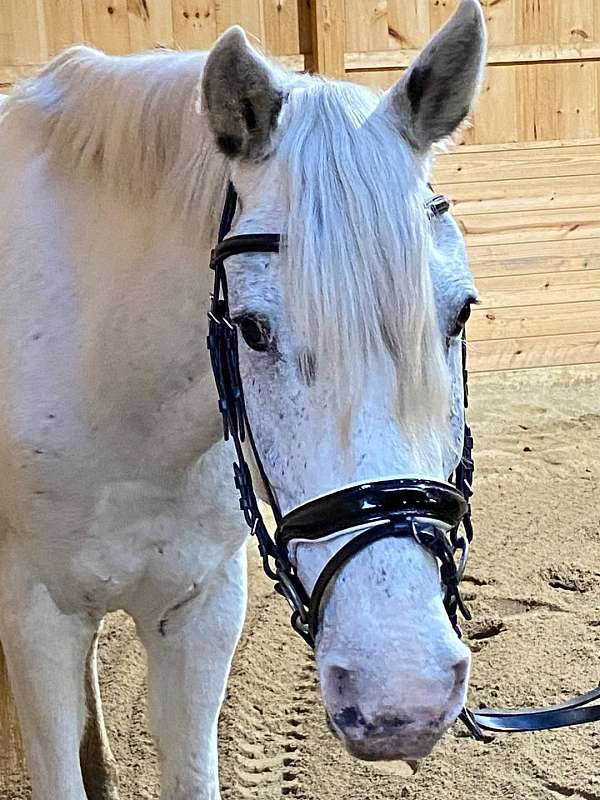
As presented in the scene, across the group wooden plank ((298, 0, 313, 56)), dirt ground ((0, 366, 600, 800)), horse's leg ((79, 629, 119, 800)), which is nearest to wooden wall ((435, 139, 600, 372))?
wooden plank ((298, 0, 313, 56))

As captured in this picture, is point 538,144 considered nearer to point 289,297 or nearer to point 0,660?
point 0,660

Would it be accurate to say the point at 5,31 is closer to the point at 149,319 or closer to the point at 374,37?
the point at 374,37

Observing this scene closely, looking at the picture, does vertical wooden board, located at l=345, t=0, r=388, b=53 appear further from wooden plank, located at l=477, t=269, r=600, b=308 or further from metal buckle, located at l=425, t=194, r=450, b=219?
metal buckle, located at l=425, t=194, r=450, b=219

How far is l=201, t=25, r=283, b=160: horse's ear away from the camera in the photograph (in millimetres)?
877

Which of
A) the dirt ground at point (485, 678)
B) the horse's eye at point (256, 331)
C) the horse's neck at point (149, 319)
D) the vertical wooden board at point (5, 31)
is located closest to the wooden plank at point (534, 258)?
the dirt ground at point (485, 678)

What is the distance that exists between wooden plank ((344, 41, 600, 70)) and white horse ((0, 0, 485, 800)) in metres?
2.84

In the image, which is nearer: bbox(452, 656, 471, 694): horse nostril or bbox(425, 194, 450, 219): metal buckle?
bbox(452, 656, 471, 694): horse nostril

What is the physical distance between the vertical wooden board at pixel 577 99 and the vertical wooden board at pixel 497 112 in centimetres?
20

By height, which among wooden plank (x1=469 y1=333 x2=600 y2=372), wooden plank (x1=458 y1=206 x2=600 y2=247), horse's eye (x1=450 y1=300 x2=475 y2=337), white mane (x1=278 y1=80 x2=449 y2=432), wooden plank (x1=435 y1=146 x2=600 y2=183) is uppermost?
white mane (x1=278 y1=80 x2=449 y2=432)

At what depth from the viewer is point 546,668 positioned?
A: 204 cm

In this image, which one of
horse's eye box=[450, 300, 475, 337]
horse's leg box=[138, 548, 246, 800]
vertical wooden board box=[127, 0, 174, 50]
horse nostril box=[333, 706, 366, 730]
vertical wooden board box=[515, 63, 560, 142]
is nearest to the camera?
horse nostril box=[333, 706, 366, 730]

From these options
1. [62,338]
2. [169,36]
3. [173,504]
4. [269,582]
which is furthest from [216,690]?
[169,36]

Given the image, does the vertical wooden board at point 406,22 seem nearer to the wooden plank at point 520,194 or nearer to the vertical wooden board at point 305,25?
the vertical wooden board at point 305,25

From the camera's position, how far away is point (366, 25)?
3971 millimetres
